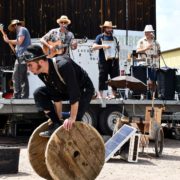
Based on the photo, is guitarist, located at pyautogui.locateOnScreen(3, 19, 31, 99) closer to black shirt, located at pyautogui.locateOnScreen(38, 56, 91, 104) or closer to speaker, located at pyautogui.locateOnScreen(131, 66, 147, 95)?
speaker, located at pyautogui.locateOnScreen(131, 66, 147, 95)

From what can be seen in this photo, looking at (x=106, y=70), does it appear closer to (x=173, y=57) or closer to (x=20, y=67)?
(x=20, y=67)

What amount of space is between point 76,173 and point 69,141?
0.41 metres

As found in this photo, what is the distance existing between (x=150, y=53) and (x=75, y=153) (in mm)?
5566

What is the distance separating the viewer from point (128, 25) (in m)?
18.3

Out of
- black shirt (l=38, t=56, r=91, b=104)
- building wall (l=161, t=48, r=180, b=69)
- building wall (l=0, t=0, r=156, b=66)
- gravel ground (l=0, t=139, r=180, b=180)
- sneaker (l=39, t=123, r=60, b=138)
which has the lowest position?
gravel ground (l=0, t=139, r=180, b=180)

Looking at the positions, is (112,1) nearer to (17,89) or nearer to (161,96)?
(161,96)

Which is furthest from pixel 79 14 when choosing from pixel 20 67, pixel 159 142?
pixel 159 142

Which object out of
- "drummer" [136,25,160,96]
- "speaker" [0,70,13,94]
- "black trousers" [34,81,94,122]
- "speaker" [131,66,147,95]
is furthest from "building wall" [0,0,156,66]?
"black trousers" [34,81,94,122]

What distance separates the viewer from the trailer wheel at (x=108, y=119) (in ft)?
37.2

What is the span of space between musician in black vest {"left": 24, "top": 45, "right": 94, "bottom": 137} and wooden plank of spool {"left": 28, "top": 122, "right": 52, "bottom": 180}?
0.17m

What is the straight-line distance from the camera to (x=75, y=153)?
6.18 metres

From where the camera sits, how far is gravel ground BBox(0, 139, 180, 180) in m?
7.50

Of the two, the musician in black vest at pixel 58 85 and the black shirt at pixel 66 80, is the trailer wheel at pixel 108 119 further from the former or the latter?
the black shirt at pixel 66 80

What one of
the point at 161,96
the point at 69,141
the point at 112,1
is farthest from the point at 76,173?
the point at 112,1
